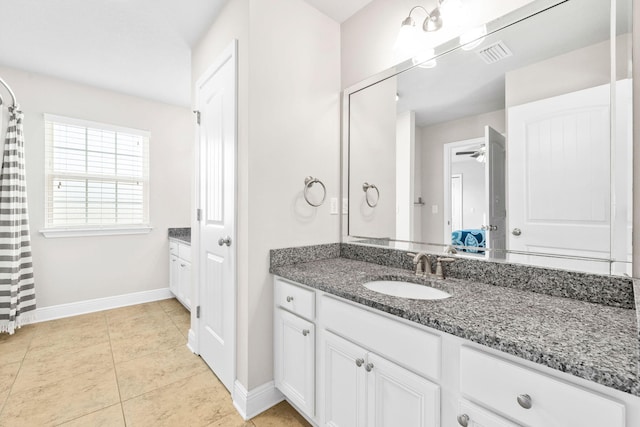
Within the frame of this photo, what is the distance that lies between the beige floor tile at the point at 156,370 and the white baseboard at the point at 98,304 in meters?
1.45

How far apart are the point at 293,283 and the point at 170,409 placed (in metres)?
1.05

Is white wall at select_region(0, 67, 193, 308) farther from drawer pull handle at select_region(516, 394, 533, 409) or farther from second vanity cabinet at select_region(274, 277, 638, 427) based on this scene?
drawer pull handle at select_region(516, 394, 533, 409)

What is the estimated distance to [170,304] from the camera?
3.41 meters

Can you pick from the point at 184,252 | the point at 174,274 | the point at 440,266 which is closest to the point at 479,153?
the point at 440,266

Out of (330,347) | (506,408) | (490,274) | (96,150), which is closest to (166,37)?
(96,150)

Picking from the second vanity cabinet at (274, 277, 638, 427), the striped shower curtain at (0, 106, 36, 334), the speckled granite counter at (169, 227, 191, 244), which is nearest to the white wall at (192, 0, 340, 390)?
the second vanity cabinet at (274, 277, 638, 427)

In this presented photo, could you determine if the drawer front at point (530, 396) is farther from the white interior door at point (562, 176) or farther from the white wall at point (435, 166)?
the white wall at point (435, 166)

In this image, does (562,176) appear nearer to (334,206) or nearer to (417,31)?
(417,31)

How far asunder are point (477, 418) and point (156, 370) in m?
2.10

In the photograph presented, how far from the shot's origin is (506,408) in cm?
75

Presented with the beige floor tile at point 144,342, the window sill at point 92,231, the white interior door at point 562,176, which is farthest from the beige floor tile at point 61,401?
the white interior door at point 562,176

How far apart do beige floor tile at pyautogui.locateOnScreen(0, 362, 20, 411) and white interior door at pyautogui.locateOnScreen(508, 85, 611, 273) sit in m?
3.00

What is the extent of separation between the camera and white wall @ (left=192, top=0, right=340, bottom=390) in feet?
5.25

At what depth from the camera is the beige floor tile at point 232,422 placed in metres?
1.53
